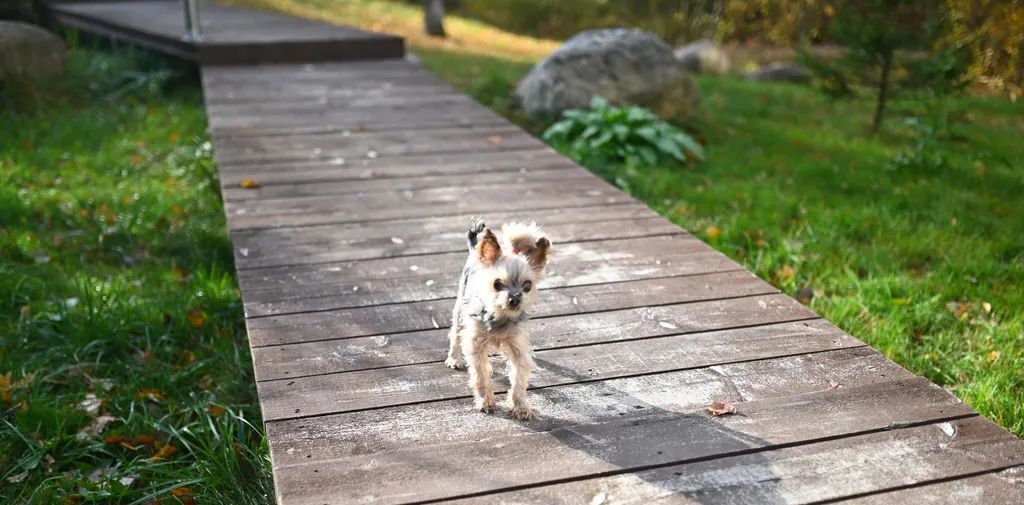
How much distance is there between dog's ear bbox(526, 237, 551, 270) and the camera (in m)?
3.07

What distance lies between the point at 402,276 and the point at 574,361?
1.29 metres

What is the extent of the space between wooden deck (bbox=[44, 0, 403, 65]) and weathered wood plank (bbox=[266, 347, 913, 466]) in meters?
8.51

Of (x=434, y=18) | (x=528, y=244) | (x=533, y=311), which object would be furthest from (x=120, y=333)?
(x=434, y=18)

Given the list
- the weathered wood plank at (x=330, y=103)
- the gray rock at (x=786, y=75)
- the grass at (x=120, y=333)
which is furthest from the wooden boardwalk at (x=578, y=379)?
the gray rock at (x=786, y=75)

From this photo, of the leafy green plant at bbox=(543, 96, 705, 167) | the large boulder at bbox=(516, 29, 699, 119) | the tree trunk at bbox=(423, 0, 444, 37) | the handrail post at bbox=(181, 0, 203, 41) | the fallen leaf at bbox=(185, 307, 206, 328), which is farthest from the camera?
the tree trunk at bbox=(423, 0, 444, 37)

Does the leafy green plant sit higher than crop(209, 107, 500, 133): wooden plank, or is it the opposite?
crop(209, 107, 500, 133): wooden plank

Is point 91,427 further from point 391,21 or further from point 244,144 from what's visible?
point 391,21

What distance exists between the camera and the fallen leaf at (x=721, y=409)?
328 centimetres

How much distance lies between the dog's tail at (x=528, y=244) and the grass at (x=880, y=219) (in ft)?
→ 7.53

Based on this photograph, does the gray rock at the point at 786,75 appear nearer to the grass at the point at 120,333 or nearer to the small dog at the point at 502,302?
the grass at the point at 120,333

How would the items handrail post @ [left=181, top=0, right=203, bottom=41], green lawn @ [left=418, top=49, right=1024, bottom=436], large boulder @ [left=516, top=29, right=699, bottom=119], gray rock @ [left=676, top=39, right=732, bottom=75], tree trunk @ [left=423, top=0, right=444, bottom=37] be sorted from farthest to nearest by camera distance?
tree trunk @ [left=423, top=0, right=444, bottom=37] < gray rock @ [left=676, top=39, right=732, bottom=75] < handrail post @ [left=181, top=0, right=203, bottom=41] < large boulder @ [left=516, top=29, right=699, bottom=119] < green lawn @ [left=418, top=49, right=1024, bottom=436]

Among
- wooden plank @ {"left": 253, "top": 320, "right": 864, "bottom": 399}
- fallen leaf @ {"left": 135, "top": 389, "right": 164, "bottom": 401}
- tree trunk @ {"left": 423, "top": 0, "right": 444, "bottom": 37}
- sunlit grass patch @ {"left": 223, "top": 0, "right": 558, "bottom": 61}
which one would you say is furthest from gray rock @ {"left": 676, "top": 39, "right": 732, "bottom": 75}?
fallen leaf @ {"left": 135, "top": 389, "right": 164, "bottom": 401}

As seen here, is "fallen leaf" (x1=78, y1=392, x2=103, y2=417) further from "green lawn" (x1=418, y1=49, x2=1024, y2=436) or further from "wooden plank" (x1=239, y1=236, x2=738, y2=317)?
"green lawn" (x1=418, y1=49, x2=1024, y2=436)

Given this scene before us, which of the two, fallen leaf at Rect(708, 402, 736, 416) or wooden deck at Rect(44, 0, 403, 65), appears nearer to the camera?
fallen leaf at Rect(708, 402, 736, 416)
